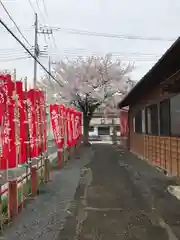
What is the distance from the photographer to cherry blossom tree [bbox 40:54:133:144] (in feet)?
117

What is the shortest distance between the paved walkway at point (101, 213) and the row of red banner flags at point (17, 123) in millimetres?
1193

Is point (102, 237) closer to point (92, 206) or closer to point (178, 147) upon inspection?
point (92, 206)

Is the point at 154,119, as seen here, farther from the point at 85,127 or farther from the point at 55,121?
the point at 85,127

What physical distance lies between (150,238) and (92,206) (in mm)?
2608

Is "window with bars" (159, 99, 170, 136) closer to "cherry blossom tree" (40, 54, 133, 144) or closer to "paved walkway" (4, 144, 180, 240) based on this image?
"paved walkway" (4, 144, 180, 240)

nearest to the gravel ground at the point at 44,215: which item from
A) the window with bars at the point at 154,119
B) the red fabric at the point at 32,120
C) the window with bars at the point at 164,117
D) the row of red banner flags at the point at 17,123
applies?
the row of red banner flags at the point at 17,123

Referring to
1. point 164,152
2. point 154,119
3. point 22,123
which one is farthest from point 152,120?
point 22,123

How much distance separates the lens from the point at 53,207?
7.99 m

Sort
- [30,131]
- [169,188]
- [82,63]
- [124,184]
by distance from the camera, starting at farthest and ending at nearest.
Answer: [82,63], [124,184], [169,188], [30,131]

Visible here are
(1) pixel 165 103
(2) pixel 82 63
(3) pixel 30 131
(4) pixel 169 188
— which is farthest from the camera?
(2) pixel 82 63

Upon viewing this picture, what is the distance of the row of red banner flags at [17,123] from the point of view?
6688mm

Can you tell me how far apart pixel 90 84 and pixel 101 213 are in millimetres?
29197

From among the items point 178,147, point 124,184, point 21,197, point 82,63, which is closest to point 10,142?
point 21,197

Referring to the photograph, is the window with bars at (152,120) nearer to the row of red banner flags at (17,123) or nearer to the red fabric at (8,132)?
the row of red banner flags at (17,123)
